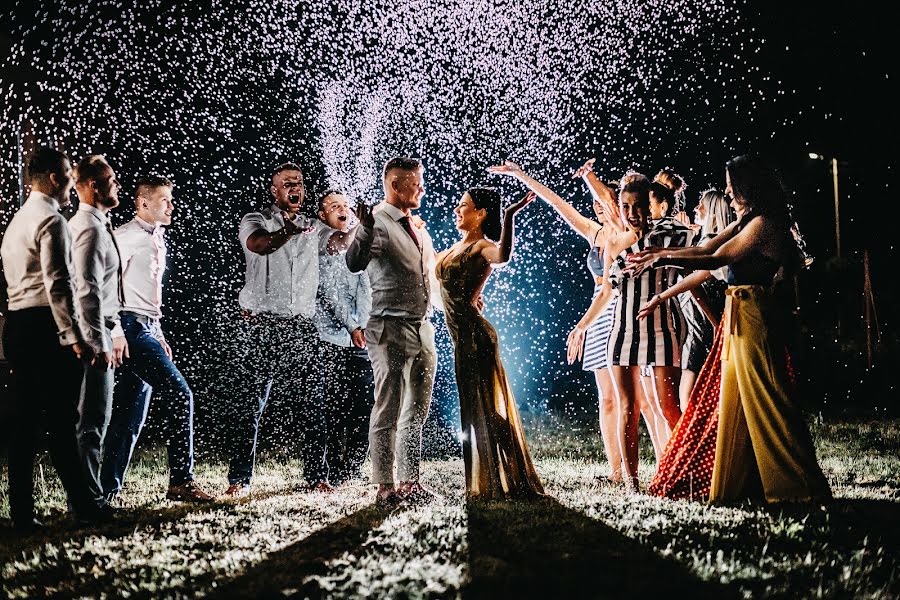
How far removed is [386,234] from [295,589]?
2683 millimetres

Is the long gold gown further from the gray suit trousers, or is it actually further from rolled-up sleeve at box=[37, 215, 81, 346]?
rolled-up sleeve at box=[37, 215, 81, 346]

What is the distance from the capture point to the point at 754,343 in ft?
14.7

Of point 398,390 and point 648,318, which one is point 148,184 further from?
point 648,318

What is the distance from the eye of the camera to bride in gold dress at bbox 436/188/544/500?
185 inches

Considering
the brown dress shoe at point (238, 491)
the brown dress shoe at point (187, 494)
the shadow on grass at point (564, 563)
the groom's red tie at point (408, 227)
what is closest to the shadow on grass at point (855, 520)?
the shadow on grass at point (564, 563)

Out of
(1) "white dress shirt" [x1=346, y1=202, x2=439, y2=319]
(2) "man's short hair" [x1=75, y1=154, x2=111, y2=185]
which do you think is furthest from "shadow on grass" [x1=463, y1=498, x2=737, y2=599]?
(2) "man's short hair" [x1=75, y1=154, x2=111, y2=185]

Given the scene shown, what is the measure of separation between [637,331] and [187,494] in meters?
3.51

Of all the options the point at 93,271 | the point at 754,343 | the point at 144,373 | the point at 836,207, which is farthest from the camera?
the point at 836,207

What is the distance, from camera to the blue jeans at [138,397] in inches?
195

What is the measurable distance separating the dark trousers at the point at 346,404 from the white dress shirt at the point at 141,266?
4.63 feet

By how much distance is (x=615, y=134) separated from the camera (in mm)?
12125

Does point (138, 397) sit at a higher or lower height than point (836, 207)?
lower

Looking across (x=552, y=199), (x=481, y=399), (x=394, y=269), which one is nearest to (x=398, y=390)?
(x=481, y=399)

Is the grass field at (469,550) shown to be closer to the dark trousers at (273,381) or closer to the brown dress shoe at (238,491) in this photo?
the brown dress shoe at (238,491)
